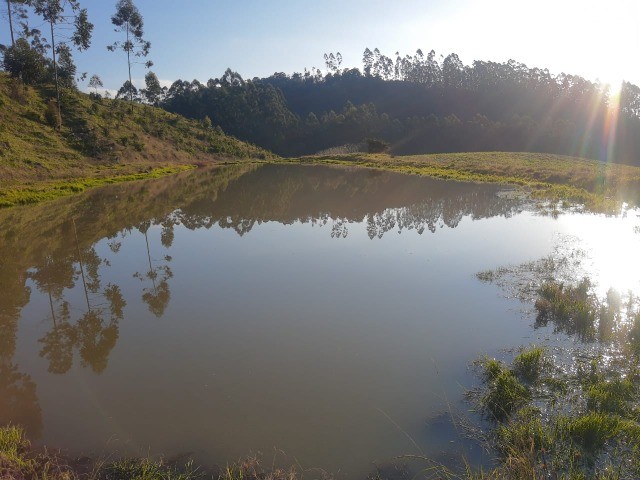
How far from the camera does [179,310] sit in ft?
30.3

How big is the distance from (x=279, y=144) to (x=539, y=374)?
9645cm

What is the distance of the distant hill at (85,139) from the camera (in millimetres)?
32219

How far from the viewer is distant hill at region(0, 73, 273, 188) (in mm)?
32219

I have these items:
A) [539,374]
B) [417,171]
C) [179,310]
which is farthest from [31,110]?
[539,374]

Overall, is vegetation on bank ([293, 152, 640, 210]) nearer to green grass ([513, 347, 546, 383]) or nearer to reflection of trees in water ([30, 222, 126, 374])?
green grass ([513, 347, 546, 383])

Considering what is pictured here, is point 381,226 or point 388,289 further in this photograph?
point 381,226

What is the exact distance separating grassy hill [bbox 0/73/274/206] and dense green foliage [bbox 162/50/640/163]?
36185mm

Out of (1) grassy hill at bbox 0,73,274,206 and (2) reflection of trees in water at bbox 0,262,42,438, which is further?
(1) grassy hill at bbox 0,73,274,206

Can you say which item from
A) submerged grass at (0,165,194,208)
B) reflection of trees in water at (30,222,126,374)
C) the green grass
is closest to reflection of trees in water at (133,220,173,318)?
reflection of trees in water at (30,222,126,374)

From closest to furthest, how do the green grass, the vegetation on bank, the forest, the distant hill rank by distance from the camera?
the green grass → the vegetation on bank → the distant hill → the forest

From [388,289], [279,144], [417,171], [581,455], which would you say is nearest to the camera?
[581,455]

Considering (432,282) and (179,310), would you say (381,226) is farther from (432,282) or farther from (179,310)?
(179,310)

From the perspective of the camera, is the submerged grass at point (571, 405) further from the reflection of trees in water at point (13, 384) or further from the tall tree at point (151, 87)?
the tall tree at point (151, 87)

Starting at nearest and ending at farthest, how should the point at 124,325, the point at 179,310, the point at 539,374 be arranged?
the point at 539,374 → the point at 124,325 → the point at 179,310
